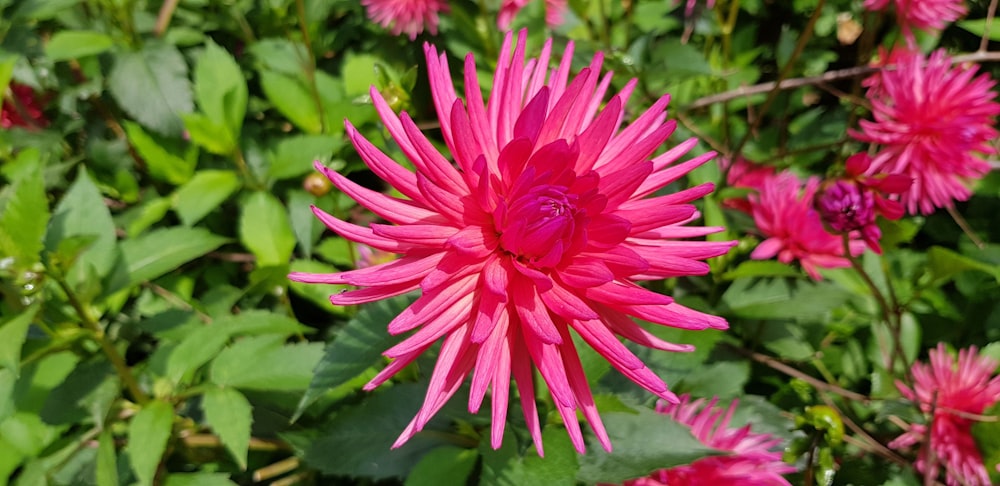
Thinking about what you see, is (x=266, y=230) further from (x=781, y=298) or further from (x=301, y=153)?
(x=781, y=298)

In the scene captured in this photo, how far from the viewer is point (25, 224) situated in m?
1.03

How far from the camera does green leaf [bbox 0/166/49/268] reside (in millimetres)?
1030

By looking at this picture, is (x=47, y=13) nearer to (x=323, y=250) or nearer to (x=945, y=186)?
(x=323, y=250)

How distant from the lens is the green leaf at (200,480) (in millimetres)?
1214

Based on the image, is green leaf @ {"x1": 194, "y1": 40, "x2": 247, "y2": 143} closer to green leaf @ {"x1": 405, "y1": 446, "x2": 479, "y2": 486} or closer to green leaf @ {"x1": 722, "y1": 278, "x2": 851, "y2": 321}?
green leaf @ {"x1": 405, "y1": 446, "x2": 479, "y2": 486}

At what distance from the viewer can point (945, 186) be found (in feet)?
5.04

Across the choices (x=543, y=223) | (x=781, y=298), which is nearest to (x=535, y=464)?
(x=543, y=223)

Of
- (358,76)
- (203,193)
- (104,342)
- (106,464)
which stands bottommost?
(106,464)

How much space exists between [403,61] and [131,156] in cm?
87

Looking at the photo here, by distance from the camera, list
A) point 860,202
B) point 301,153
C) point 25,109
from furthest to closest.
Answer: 1. point 25,109
2. point 301,153
3. point 860,202

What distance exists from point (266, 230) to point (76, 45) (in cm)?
73

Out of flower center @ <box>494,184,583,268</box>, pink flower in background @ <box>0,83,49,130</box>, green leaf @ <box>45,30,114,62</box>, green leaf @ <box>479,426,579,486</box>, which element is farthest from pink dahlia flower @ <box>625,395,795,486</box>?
pink flower in background @ <box>0,83,49,130</box>

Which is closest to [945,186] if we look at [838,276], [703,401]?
[838,276]

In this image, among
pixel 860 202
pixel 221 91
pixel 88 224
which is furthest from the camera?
pixel 221 91
